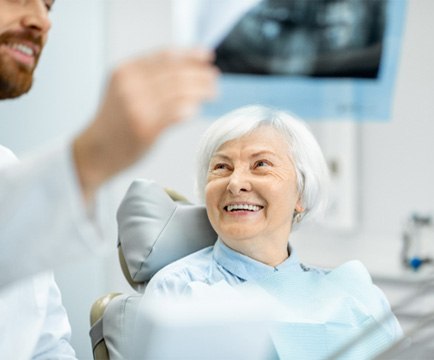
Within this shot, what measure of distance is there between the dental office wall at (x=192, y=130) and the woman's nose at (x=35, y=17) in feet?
6.46

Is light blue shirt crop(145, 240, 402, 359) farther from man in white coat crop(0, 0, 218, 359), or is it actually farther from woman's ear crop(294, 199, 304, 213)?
man in white coat crop(0, 0, 218, 359)

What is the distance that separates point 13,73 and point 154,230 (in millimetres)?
1002

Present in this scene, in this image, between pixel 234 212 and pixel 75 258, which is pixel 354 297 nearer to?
pixel 234 212

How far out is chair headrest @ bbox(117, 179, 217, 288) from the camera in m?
2.09

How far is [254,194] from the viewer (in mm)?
2029

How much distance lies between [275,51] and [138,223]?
1.41m

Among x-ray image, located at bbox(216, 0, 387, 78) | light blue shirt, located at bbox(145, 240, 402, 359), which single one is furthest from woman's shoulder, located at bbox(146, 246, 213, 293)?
x-ray image, located at bbox(216, 0, 387, 78)

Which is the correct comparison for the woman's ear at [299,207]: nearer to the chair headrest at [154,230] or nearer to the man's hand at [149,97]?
the chair headrest at [154,230]

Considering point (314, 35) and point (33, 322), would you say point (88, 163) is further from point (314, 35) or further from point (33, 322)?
point (314, 35)

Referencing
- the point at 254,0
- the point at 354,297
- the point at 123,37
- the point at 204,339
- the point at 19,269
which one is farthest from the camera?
the point at 123,37

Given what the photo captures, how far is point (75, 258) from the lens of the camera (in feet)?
2.87

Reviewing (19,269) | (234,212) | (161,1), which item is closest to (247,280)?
(234,212)

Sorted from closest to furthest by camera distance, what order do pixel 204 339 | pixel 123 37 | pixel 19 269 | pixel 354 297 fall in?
1. pixel 204 339
2. pixel 19 269
3. pixel 354 297
4. pixel 123 37

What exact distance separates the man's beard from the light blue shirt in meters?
0.75
